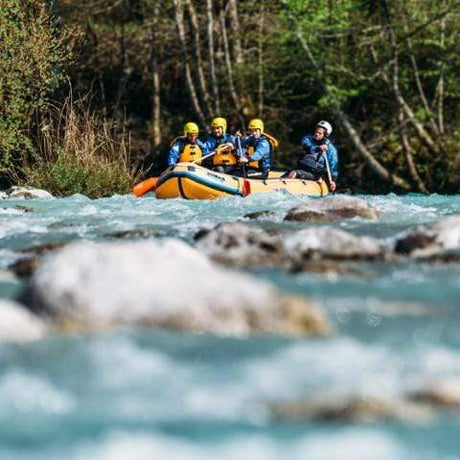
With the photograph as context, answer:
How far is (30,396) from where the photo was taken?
3992mm

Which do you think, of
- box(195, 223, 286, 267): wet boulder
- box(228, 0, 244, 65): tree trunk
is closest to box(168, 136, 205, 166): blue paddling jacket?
box(228, 0, 244, 65): tree trunk

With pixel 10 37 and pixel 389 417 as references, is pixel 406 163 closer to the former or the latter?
pixel 10 37

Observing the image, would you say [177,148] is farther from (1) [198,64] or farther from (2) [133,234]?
(2) [133,234]

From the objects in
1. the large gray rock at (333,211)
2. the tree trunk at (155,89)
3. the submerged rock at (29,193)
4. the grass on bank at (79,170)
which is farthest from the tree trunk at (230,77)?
the large gray rock at (333,211)

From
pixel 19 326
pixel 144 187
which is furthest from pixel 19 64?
pixel 19 326

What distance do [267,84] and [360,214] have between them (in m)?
11.6

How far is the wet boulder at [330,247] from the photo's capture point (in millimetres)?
6605

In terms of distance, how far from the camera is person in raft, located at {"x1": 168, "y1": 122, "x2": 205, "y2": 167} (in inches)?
614

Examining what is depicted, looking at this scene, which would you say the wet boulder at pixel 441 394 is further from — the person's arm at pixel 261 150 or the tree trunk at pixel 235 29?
the tree trunk at pixel 235 29

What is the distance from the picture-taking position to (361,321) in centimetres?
492

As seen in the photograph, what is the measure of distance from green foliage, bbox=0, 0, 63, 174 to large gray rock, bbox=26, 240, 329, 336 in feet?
34.1

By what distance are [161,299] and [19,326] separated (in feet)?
2.02

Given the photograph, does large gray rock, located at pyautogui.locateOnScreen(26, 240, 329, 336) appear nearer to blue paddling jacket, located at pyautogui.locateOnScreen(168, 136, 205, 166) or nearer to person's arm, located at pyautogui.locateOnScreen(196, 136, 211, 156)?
blue paddling jacket, located at pyautogui.locateOnScreen(168, 136, 205, 166)

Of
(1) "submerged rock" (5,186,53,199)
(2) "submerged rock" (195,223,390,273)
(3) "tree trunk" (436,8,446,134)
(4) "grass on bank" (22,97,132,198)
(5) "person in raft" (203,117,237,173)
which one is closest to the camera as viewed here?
(2) "submerged rock" (195,223,390,273)
